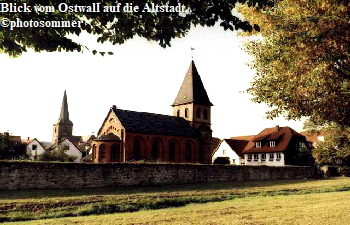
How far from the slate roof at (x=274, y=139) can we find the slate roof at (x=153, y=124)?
1196 cm

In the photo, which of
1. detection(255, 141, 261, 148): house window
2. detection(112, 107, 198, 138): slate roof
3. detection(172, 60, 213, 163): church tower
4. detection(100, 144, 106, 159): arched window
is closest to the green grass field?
detection(100, 144, 106, 159): arched window

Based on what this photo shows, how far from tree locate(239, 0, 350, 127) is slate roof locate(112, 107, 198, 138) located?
37332 mm

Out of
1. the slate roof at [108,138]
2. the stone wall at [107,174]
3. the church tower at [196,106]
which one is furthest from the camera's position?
the church tower at [196,106]

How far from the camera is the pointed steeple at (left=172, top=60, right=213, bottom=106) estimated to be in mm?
58291

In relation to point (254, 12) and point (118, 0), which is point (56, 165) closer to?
point (254, 12)

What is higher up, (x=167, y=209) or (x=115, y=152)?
(x=115, y=152)

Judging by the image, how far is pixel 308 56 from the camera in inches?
377

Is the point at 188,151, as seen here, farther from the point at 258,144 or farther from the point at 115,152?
the point at 258,144

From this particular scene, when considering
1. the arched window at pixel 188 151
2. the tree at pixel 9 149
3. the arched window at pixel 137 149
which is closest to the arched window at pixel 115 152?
the arched window at pixel 137 149

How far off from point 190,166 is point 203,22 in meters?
24.1

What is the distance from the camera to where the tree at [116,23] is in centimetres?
569

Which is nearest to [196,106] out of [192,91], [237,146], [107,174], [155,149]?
[192,91]

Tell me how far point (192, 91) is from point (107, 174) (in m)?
36.2

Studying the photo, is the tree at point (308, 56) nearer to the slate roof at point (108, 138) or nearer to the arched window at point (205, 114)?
the slate roof at point (108, 138)
